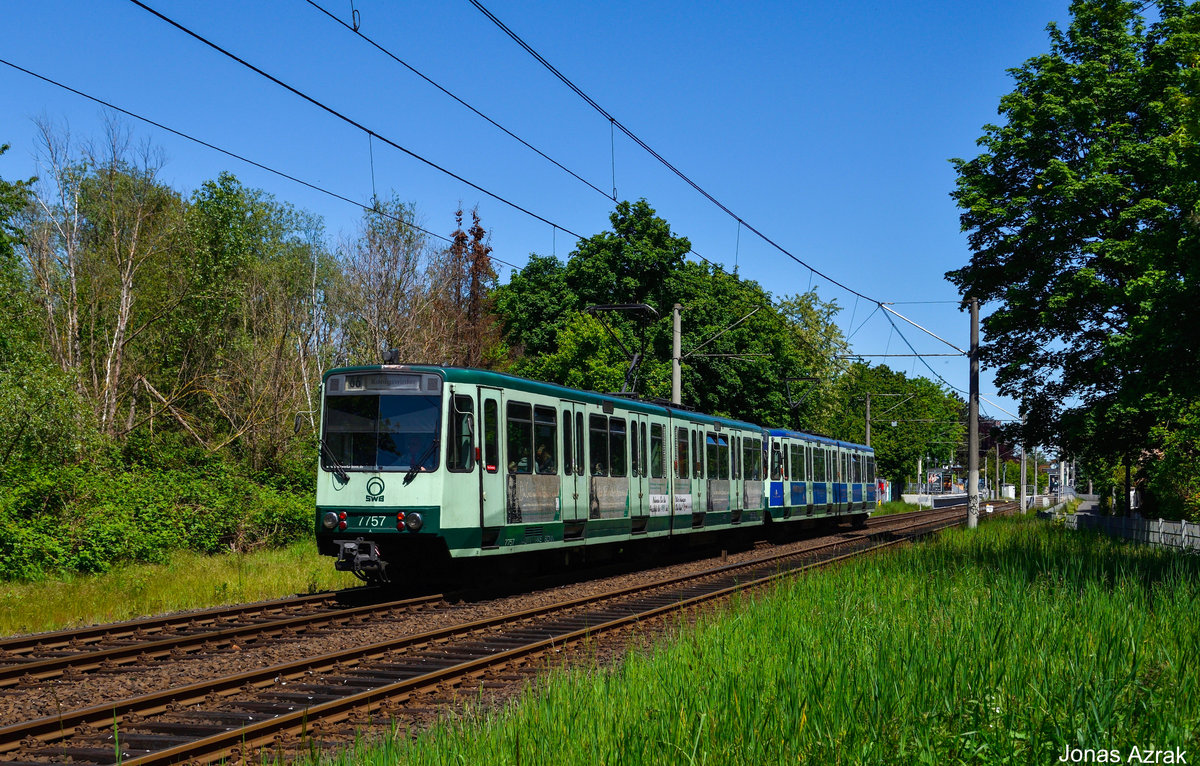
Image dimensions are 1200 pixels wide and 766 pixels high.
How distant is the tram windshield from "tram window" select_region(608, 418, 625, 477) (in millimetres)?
5343

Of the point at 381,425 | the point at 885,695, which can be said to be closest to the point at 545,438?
the point at 381,425

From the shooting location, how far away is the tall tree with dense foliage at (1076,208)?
27.8 m

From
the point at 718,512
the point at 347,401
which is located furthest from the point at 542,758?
the point at 718,512

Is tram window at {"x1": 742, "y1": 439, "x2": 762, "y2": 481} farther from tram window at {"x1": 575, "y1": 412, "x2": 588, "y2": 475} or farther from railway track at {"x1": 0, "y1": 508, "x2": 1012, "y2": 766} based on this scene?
railway track at {"x1": 0, "y1": 508, "x2": 1012, "y2": 766}

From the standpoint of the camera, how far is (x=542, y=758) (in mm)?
5543

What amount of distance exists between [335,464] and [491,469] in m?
2.23

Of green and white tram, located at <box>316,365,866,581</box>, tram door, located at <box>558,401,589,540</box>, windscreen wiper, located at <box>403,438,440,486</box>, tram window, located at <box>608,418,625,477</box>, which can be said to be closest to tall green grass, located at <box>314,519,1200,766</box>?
green and white tram, located at <box>316,365,866,581</box>

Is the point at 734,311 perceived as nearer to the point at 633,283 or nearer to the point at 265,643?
the point at 633,283

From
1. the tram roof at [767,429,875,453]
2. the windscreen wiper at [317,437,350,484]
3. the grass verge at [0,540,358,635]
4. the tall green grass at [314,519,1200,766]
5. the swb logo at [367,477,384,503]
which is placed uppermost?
the tram roof at [767,429,875,453]

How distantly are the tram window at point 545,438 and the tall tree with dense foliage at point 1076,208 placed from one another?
48.3ft

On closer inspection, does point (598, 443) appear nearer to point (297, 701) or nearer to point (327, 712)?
point (297, 701)

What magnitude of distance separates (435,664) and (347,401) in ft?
19.6

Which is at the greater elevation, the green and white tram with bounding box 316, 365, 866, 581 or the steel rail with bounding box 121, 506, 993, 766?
the green and white tram with bounding box 316, 365, 866, 581

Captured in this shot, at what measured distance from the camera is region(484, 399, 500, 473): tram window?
15.5m
